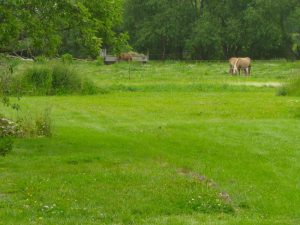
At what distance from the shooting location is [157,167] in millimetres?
13484

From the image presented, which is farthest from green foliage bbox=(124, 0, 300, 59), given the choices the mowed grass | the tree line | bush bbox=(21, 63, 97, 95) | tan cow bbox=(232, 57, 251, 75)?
the mowed grass

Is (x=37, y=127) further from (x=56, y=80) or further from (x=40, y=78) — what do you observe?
(x=56, y=80)

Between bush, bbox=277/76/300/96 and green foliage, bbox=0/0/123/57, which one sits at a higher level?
green foliage, bbox=0/0/123/57

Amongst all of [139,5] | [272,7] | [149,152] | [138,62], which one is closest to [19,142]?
[149,152]

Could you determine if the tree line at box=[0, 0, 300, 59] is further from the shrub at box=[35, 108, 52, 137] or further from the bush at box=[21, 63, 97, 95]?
the shrub at box=[35, 108, 52, 137]

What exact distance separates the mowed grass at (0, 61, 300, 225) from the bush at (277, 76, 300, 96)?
604 cm

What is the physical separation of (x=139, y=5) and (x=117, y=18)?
2332 inches

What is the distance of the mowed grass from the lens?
1004cm

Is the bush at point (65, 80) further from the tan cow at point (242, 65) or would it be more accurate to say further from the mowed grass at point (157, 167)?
the tan cow at point (242, 65)

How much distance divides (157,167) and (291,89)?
20597 mm

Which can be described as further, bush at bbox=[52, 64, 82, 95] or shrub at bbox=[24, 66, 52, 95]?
bush at bbox=[52, 64, 82, 95]

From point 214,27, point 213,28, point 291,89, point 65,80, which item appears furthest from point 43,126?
point 214,27

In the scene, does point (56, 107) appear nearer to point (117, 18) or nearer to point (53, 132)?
point (53, 132)

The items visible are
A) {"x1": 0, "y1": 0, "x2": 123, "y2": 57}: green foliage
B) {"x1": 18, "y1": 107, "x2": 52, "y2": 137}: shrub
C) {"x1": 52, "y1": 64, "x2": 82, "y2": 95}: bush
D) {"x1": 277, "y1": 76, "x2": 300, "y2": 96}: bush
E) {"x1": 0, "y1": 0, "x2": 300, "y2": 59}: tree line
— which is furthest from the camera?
{"x1": 0, "y1": 0, "x2": 300, "y2": 59}: tree line
